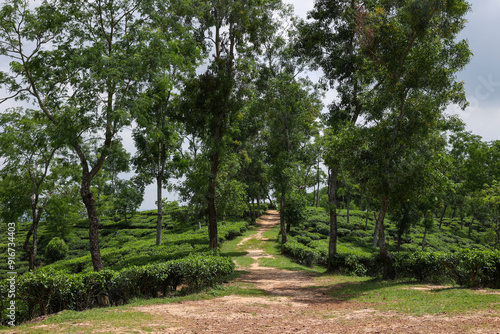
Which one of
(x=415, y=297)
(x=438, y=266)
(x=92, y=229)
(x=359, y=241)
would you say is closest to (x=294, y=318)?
(x=415, y=297)

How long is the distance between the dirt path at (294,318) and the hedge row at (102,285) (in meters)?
1.19

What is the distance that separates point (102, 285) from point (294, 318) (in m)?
5.40

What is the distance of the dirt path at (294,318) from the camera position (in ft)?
23.6

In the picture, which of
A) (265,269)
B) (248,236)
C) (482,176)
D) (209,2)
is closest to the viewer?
(265,269)

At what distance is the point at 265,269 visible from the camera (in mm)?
18766

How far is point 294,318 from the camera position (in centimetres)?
899

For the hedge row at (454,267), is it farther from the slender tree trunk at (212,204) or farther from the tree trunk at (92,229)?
the tree trunk at (92,229)

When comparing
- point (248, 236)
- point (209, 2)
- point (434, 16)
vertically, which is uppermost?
point (209, 2)

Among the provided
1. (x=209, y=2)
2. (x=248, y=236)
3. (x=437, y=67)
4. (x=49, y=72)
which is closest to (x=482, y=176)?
(x=248, y=236)

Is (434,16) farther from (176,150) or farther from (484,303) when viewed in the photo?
(176,150)

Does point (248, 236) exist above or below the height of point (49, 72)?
below

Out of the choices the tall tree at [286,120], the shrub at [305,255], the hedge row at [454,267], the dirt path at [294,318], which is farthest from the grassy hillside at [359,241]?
the dirt path at [294,318]

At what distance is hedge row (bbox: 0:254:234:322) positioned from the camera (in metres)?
8.20

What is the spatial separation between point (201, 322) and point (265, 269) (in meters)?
Answer: 10.9
